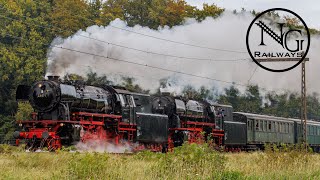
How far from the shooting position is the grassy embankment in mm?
13531

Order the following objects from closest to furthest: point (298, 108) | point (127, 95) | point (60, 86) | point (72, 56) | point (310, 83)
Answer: point (60, 86) → point (127, 95) → point (72, 56) → point (310, 83) → point (298, 108)

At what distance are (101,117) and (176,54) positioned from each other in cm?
1276

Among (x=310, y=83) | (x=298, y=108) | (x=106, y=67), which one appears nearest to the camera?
(x=106, y=67)

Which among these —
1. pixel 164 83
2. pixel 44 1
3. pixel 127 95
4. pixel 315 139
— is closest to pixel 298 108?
pixel 315 139

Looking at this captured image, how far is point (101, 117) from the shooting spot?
24.8 m

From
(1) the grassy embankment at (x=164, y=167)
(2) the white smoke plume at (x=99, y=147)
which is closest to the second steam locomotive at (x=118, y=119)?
(2) the white smoke plume at (x=99, y=147)

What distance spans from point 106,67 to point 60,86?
11491 mm

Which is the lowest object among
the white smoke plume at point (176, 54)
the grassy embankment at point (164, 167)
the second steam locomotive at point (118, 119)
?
the grassy embankment at point (164, 167)

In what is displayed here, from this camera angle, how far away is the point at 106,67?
34.9 m

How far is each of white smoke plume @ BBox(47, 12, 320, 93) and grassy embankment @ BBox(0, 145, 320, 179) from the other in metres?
→ 14.7

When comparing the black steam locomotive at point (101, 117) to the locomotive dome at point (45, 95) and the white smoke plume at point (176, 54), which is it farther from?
the white smoke plume at point (176, 54)

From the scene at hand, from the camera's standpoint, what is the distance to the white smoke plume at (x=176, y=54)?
3322 centimetres

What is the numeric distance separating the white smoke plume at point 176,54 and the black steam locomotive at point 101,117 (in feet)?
18.6

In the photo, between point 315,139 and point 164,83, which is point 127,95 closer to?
point 164,83
